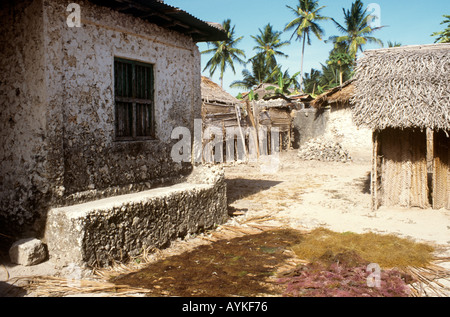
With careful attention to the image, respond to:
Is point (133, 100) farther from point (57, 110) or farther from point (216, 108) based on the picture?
point (216, 108)

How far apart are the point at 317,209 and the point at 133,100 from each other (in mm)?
4231

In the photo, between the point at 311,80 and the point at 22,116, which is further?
the point at 311,80

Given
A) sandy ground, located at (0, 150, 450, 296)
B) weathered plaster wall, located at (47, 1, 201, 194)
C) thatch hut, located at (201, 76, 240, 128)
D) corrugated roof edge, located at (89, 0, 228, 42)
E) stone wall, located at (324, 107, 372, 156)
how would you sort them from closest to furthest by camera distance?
1. weathered plaster wall, located at (47, 1, 201, 194)
2. corrugated roof edge, located at (89, 0, 228, 42)
3. sandy ground, located at (0, 150, 450, 296)
4. thatch hut, located at (201, 76, 240, 128)
5. stone wall, located at (324, 107, 372, 156)

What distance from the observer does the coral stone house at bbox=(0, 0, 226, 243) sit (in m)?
4.27

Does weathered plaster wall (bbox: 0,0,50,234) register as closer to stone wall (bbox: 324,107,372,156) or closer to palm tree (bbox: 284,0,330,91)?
stone wall (bbox: 324,107,372,156)

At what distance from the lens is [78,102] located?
4598 millimetres

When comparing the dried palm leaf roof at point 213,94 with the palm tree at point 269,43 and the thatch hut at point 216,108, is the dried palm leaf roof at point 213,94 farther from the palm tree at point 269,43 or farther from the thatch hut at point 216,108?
the palm tree at point 269,43

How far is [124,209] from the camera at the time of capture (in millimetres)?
4367

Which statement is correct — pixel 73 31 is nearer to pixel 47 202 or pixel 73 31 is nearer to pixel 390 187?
pixel 47 202

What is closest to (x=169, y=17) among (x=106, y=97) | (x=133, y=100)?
(x=133, y=100)

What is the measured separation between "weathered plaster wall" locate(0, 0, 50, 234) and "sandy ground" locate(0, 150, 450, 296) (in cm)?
72

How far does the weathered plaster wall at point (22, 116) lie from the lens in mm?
4223

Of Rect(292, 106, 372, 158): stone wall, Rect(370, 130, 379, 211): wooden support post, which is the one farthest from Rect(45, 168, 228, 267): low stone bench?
Rect(292, 106, 372, 158): stone wall

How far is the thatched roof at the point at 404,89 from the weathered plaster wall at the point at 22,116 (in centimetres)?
553
